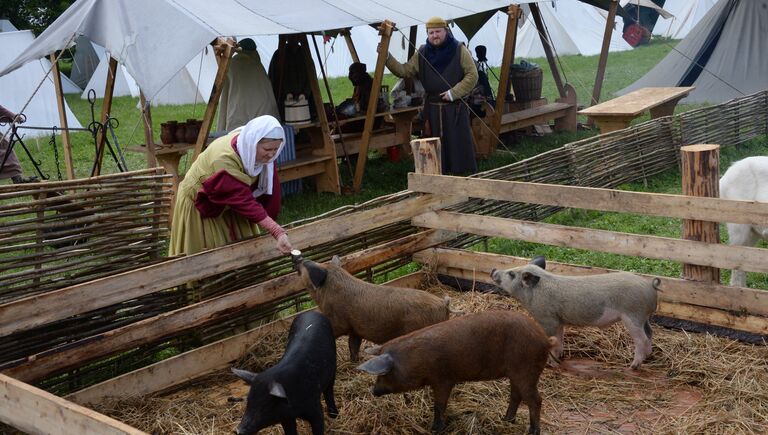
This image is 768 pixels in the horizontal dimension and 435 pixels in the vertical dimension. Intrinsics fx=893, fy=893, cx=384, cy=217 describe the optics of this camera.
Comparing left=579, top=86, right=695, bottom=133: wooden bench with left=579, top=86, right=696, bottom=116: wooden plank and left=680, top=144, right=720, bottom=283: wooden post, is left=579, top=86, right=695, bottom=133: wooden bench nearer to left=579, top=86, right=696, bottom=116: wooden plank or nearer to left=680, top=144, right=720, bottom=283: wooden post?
left=579, top=86, right=696, bottom=116: wooden plank

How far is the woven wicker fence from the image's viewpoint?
5.35 m

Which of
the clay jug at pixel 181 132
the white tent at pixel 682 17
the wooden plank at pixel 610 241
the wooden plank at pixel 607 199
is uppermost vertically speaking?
the white tent at pixel 682 17

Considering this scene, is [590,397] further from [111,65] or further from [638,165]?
[111,65]

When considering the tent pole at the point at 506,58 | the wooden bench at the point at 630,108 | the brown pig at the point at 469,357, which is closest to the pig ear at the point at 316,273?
the brown pig at the point at 469,357

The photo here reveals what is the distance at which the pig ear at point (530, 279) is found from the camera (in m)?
5.45

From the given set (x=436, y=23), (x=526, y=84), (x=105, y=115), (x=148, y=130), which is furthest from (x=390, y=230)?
(x=526, y=84)

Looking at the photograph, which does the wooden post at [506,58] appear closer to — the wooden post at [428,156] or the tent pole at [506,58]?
the tent pole at [506,58]

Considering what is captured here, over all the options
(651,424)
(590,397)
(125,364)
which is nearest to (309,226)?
(125,364)

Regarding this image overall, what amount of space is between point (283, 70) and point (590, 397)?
7.86m

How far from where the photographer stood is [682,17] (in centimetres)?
2972

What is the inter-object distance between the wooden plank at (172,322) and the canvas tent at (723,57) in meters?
11.1

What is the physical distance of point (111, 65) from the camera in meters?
10.4

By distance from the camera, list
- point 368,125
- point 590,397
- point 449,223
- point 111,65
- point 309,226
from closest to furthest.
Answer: point 590,397, point 309,226, point 449,223, point 111,65, point 368,125

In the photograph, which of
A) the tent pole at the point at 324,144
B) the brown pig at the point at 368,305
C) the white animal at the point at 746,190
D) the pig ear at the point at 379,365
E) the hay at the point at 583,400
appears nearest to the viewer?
the pig ear at the point at 379,365
